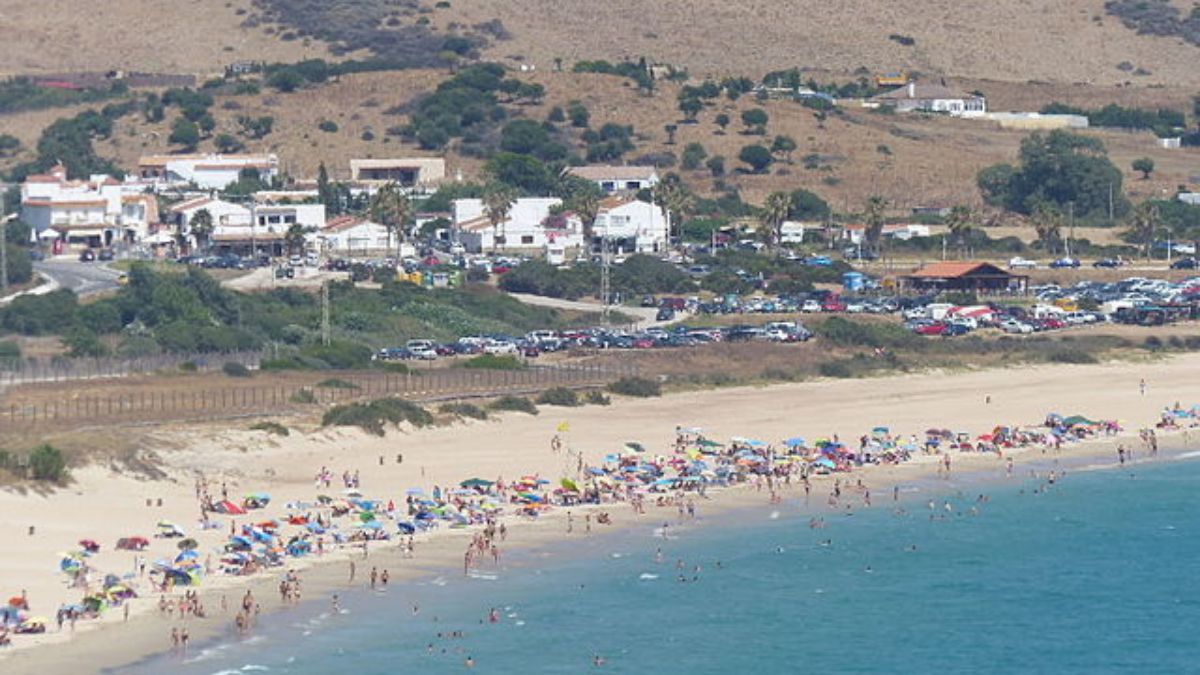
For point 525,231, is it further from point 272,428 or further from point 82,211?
point 272,428

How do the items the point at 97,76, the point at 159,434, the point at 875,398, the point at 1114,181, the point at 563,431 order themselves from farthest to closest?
the point at 97,76
the point at 1114,181
the point at 875,398
the point at 563,431
the point at 159,434

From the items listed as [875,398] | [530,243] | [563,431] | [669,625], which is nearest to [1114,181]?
[530,243]

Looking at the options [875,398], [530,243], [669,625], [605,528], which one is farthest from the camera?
[530,243]

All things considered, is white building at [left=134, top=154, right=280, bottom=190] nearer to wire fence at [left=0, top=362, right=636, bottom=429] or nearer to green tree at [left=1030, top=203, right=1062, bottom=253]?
green tree at [left=1030, top=203, right=1062, bottom=253]

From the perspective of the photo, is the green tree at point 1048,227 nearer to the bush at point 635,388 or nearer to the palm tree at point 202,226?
the palm tree at point 202,226

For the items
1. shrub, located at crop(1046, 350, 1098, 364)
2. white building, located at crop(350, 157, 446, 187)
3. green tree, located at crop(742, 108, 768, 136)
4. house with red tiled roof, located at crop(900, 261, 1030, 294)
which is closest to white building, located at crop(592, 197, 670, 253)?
house with red tiled roof, located at crop(900, 261, 1030, 294)

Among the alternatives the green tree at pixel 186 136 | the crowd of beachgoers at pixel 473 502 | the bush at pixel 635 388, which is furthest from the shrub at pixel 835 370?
the green tree at pixel 186 136

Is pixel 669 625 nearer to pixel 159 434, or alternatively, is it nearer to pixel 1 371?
pixel 159 434
